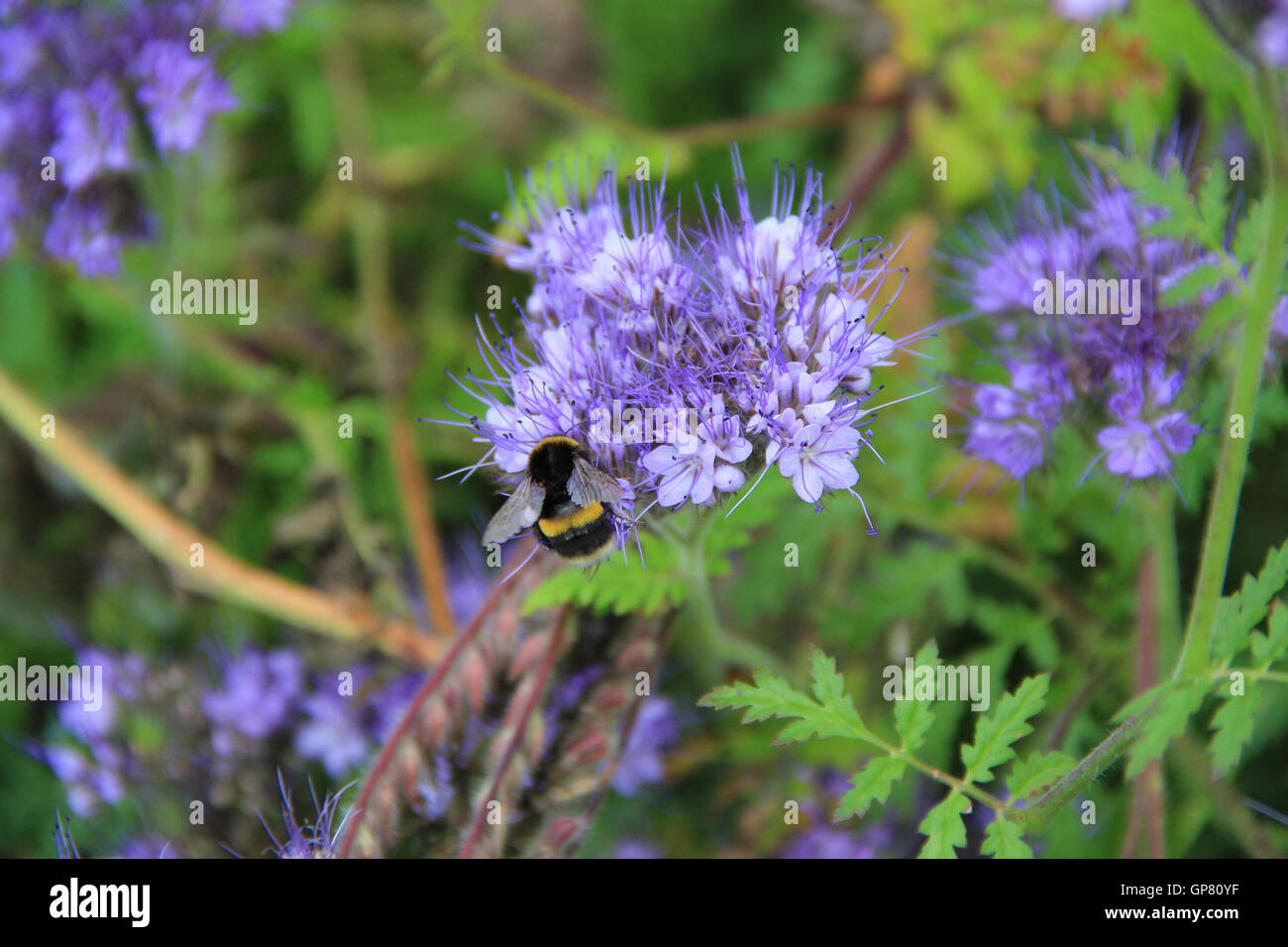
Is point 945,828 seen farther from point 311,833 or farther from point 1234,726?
point 311,833

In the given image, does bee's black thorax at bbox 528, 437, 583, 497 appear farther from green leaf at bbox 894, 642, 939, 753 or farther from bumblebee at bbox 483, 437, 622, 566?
green leaf at bbox 894, 642, 939, 753

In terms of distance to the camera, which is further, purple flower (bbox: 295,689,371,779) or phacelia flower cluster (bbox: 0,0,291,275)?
purple flower (bbox: 295,689,371,779)

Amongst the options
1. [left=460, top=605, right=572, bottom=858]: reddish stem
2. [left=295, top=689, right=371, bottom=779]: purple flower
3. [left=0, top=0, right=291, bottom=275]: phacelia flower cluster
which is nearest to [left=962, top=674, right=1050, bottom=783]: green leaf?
[left=460, top=605, right=572, bottom=858]: reddish stem

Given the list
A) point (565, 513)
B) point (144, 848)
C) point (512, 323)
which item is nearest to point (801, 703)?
point (565, 513)

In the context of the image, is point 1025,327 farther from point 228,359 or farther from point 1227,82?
point 228,359

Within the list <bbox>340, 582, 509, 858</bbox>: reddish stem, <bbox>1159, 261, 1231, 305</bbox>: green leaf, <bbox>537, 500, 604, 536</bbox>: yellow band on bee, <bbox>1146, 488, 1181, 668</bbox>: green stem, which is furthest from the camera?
<bbox>1146, 488, 1181, 668</bbox>: green stem
